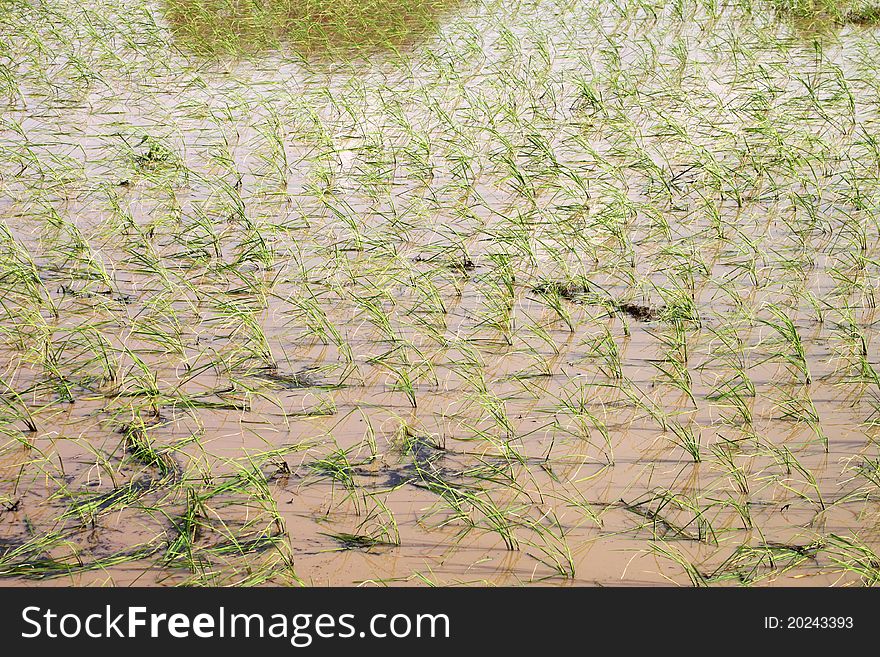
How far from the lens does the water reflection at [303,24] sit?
7.66 metres

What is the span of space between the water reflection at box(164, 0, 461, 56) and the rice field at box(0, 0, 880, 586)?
0.48m

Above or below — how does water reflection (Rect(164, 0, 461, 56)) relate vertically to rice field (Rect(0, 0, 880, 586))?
above

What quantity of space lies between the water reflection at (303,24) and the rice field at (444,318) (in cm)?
48

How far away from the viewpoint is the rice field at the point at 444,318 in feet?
9.34

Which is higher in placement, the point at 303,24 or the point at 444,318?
the point at 303,24

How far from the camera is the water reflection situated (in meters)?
7.66

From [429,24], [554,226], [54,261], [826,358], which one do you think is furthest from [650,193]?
[429,24]

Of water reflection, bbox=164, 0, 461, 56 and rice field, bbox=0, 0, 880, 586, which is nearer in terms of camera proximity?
rice field, bbox=0, 0, 880, 586

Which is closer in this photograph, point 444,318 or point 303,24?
point 444,318

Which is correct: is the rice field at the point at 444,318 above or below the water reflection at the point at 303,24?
below

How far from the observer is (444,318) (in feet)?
13.1

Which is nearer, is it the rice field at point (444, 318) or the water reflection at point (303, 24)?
the rice field at point (444, 318)

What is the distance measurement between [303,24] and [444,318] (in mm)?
4899

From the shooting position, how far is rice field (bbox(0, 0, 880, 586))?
2.85m
